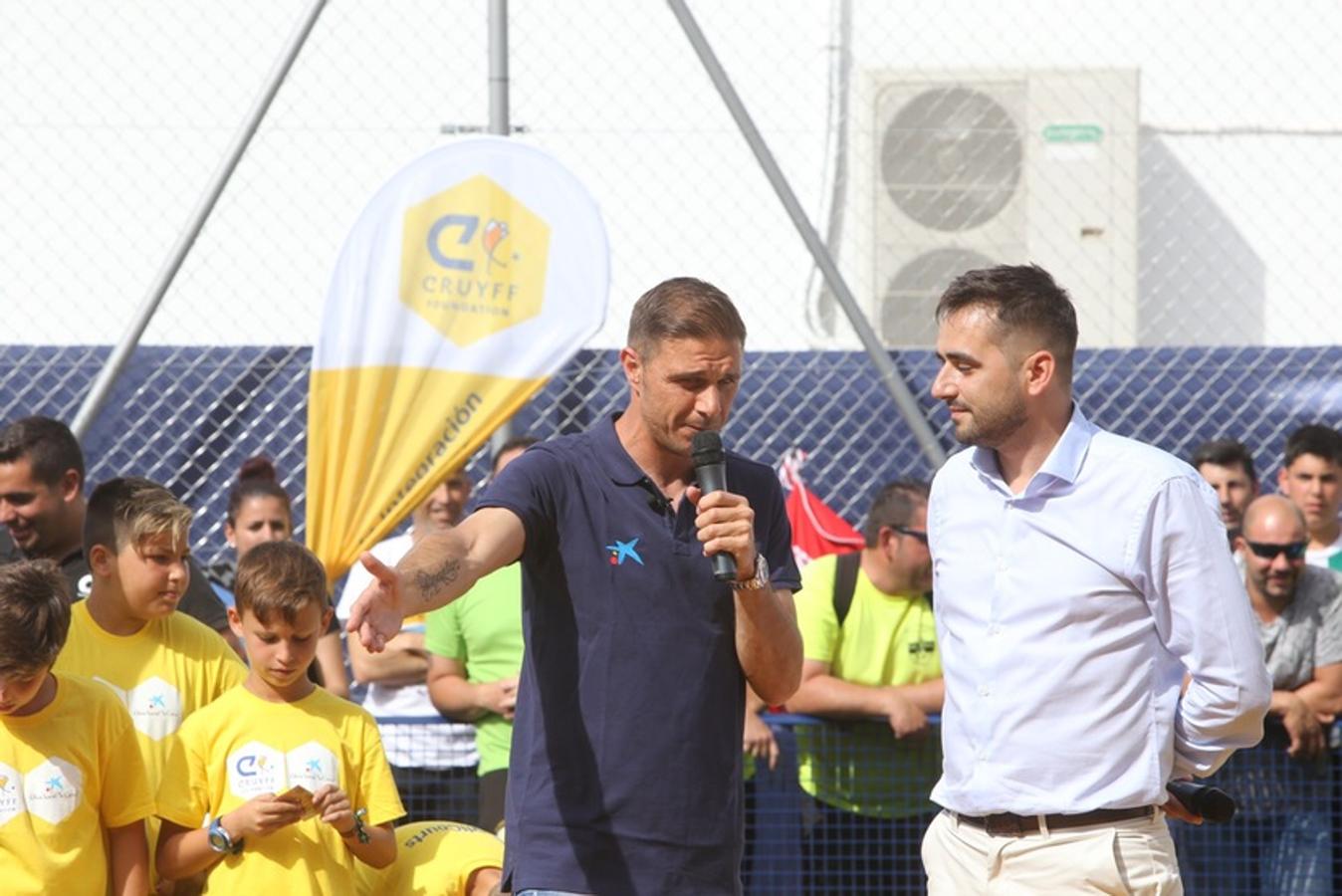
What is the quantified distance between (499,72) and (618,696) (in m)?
3.93

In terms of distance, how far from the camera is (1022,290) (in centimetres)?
370

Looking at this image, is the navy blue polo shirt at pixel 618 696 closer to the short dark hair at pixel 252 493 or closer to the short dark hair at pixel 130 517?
the short dark hair at pixel 130 517

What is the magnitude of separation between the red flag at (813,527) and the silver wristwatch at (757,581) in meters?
3.67

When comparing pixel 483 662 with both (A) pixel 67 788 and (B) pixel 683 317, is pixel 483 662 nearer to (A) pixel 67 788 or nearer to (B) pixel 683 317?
(A) pixel 67 788

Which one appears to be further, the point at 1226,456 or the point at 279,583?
the point at 1226,456

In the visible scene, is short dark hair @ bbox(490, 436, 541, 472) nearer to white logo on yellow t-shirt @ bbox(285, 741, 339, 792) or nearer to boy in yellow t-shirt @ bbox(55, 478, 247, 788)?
boy in yellow t-shirt @ bbox(55, 478, 247, 788)

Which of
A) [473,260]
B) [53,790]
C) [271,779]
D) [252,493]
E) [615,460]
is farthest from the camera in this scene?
[473,260]

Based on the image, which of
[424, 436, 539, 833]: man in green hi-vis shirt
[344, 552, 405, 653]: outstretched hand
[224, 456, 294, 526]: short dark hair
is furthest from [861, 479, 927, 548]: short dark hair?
[344, 552, 405, 653]: outstretched hand

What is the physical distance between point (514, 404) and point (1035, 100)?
3.28 metres

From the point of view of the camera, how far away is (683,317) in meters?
3.37

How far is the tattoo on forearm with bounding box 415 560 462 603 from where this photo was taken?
302 cm


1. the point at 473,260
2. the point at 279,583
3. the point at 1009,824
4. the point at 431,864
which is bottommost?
the point at 431,864

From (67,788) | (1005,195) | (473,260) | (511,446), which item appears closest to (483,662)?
(511,446)

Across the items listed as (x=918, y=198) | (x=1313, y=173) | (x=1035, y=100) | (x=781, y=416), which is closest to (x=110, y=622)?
(x=781, y=416)
